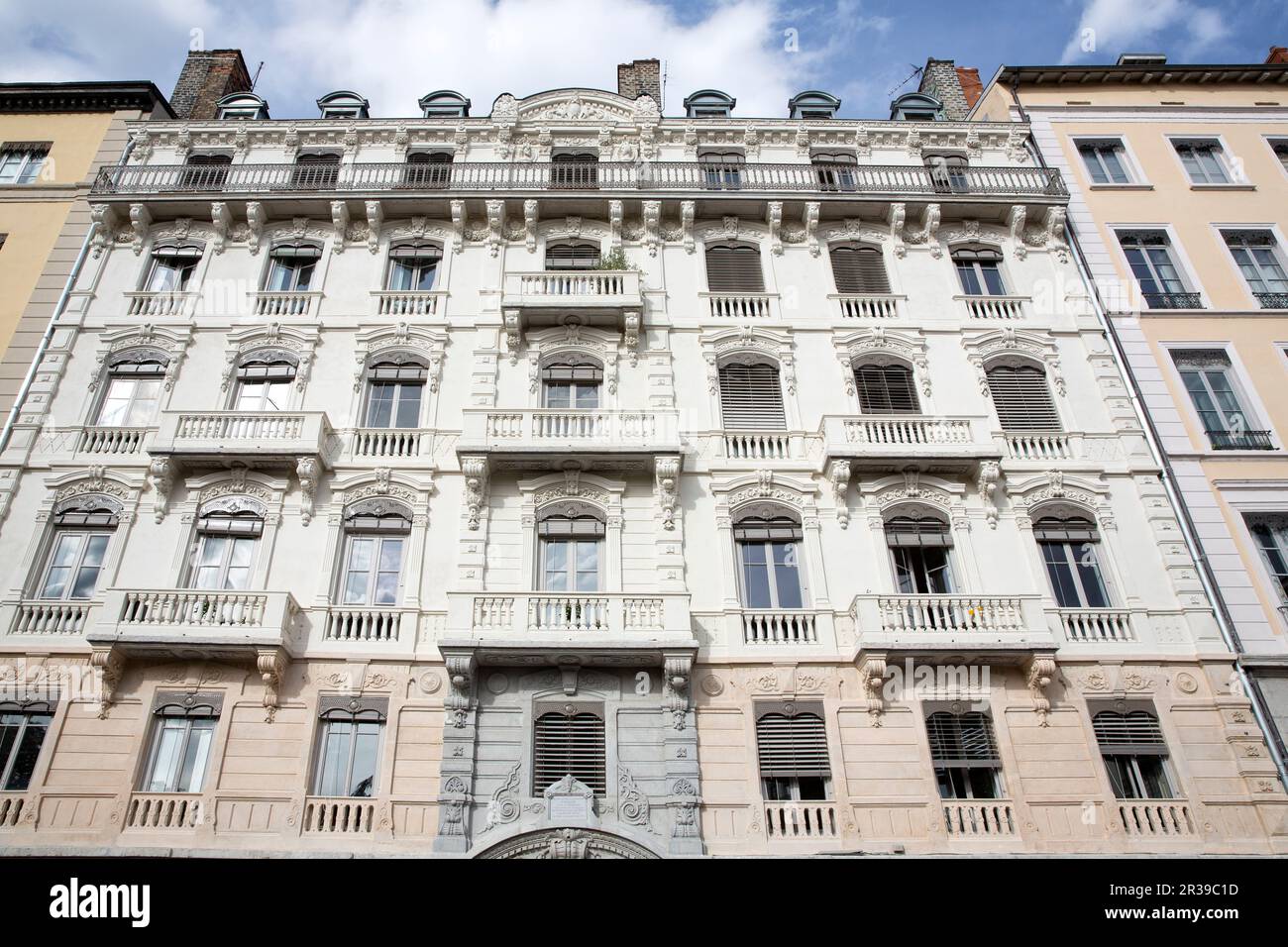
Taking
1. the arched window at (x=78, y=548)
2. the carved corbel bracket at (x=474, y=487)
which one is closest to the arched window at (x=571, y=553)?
the carved corbel bracket at (x=474, y=487)

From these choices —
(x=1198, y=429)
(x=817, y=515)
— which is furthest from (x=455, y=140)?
(x=1198, y=429)

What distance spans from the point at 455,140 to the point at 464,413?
10.1 metres

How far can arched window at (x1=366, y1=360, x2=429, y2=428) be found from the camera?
2064 cm

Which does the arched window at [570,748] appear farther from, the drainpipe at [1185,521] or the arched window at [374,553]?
the drainpipe at [1185,521]

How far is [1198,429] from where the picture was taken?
2075cm

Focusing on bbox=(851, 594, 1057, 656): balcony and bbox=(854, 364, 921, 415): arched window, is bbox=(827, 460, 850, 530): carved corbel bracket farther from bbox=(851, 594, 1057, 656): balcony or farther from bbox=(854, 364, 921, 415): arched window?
bbox=(854, 364, 921, 415): arched window

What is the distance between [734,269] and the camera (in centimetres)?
2339

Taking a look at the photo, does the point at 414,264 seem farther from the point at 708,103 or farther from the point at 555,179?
the point at 708,103

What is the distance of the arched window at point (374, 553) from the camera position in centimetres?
1817

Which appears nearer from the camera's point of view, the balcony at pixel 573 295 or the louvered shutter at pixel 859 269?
the balcony at pixel 573 295

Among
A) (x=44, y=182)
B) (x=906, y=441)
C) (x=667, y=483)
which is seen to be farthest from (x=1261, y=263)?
(x=44, y=182)

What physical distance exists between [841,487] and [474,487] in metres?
7.58

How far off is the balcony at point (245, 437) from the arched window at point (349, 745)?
531 cm

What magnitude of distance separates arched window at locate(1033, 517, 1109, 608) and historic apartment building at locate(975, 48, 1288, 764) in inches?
84.9
